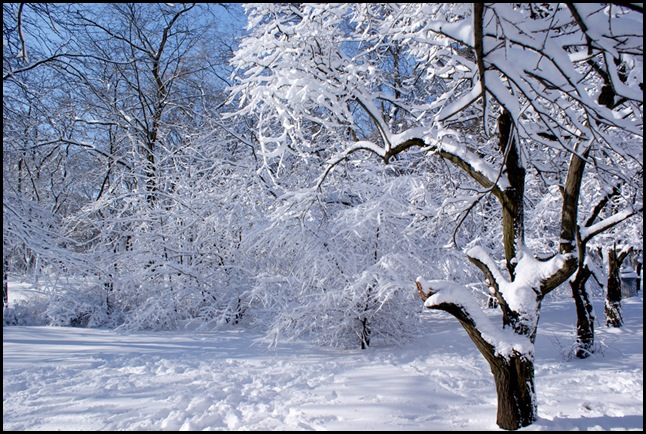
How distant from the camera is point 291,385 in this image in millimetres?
5219

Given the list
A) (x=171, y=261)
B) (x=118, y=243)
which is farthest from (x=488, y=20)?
(x=118, y=243)

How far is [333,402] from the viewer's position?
442 cm

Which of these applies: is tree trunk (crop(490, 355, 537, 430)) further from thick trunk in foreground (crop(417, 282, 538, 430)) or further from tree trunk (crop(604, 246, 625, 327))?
tree trunk (crop(604, 246, 625, 327))

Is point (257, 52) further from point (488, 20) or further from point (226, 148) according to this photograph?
point (226, 148)

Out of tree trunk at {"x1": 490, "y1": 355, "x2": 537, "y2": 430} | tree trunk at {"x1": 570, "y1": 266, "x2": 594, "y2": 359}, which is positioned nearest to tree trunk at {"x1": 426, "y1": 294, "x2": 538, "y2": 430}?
tree trunk at {"x1": 490, "y1": 355, "x2": 537, "y2": 430}

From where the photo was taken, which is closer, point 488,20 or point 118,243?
point 488,20

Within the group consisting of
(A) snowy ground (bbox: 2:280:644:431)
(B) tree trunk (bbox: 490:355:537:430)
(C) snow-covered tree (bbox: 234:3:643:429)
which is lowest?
(A) snowy ground (bbox: 2:280:644:431)

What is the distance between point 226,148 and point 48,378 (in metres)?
8.86

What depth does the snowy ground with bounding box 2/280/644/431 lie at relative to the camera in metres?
3.91

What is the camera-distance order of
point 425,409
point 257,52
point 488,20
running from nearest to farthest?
point 488,20, point 425,409, point 257,52

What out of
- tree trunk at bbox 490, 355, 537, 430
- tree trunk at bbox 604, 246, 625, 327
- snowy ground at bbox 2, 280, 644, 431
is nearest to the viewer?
tree trunk at bbox 490, 355, 537, 430

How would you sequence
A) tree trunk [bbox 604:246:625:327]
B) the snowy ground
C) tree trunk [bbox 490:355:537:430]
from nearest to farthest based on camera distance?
1. tree trunk [bbox 490:355:537:430]
2. the snowy ground
3. tree trunk [bbox 604:246:625:327]

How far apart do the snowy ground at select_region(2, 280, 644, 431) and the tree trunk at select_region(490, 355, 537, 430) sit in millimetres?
147

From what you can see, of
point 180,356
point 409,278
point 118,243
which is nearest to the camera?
point 180,356
